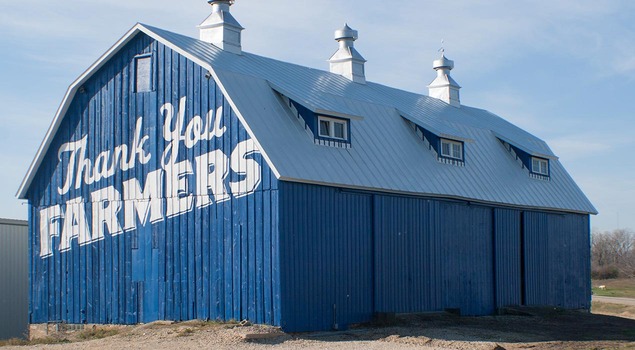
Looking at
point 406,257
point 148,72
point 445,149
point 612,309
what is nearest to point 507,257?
point 445,149

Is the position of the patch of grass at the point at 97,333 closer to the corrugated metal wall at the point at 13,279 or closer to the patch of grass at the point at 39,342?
the patch of grass at the point at 39,342

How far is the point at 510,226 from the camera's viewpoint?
3131 centimetres

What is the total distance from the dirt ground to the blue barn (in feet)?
2.36

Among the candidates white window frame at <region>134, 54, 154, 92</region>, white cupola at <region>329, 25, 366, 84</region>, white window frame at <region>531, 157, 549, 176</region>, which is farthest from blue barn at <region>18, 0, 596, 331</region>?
white window frame at <region>531, 157, 549, 176</region>

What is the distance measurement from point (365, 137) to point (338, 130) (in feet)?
4.31

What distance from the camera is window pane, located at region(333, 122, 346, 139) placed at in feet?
82.2

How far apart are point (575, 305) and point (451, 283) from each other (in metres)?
8.44

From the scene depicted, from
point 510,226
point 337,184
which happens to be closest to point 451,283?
point 510,226

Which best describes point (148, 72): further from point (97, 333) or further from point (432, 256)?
point (432, 256)

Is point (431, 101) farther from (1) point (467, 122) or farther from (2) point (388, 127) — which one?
(2) point (388, 127)

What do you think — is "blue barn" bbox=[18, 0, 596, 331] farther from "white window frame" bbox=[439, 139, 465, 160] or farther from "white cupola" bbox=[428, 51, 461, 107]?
"white cupola" bbox=[428, 51, 461, 107]

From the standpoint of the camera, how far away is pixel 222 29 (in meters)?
27.6

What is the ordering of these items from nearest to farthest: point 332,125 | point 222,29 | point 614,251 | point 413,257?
point 332,125 < point 413,257 < point 222,29 < point 614,251

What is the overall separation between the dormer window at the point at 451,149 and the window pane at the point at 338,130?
4.86m
